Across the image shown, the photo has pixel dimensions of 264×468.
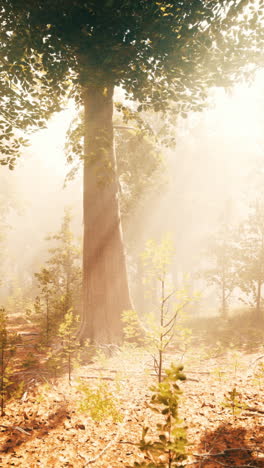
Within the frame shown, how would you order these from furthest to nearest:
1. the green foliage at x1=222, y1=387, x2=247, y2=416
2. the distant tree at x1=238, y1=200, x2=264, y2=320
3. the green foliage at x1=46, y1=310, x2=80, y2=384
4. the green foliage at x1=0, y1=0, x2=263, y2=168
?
1. the distant tree at x1=238, y1=200, x2=264, y2=320
2. the green foliage at x1=0, y1=0, x2=263, y2=168
3. the green foliage at x1=46, y1=310, x2=80, y2=384
4. the green foliage at x1=222, y1=387, x2=247, y2=416

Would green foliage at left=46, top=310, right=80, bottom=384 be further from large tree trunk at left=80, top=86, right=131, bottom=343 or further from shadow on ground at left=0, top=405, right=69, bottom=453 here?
large tree trunk at left=80, top=86, right=131, bottom=343

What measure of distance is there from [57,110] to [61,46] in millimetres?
1641

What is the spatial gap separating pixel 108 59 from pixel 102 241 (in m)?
4.20

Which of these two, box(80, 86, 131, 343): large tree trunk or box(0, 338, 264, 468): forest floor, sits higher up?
box(80, 86, 131, 343): large tree trunk

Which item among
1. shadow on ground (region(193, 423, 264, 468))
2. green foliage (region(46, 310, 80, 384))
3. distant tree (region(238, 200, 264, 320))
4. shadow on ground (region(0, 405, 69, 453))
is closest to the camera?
shadow on ground (region(193, 423, 264, 468))

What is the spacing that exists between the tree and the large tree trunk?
0.09 ft

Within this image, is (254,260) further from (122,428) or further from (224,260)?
(122,428)

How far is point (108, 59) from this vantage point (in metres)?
5.55

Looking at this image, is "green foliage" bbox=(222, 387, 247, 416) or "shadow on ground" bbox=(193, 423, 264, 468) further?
"green foliage" bbox=(222, 387, 247, 416)

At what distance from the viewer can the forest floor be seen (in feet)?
7.86

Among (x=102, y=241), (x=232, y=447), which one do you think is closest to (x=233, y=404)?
(x=232, y=447)

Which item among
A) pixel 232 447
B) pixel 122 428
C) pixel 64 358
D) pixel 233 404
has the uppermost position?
pixel 233 404

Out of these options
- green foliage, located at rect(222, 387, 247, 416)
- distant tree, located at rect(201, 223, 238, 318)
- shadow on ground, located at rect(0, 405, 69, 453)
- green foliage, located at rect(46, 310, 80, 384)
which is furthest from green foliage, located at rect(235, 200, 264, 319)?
shadow on ground, located at rect(0, 405, 69, 453)

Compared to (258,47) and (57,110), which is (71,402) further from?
(258,47)
